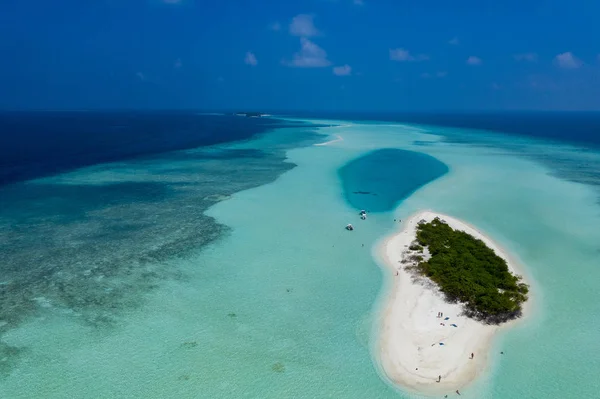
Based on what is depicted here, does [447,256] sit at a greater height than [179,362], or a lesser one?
greater

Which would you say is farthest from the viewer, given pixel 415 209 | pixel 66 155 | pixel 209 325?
pixel 66 155

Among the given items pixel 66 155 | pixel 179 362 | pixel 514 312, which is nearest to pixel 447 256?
pixel 514 312

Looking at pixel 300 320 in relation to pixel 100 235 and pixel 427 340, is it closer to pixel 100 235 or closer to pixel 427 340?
pixel 427 340

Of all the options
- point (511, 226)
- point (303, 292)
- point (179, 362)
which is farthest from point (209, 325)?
point (511, 226)

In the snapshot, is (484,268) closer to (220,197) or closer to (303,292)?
(303,292)

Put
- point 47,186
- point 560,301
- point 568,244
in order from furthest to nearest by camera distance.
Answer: point 47,186 < point 568,244 < point 560,301

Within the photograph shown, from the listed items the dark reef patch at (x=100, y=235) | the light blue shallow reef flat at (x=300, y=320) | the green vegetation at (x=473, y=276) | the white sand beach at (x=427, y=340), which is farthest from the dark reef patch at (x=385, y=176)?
the white sand beach at (x=427, y=340)

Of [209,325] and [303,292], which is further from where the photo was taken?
[303,292]
